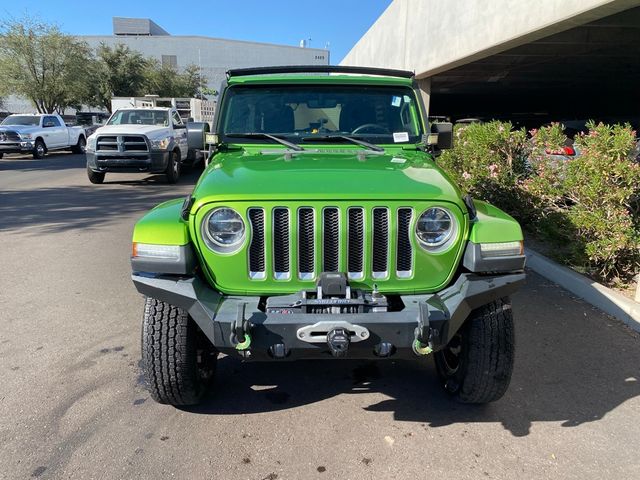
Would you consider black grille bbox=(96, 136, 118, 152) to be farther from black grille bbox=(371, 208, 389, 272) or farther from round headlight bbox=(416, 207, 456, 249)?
round headlight bbox=(416, 207, 456, 249)

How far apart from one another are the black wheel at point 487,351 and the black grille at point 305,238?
1035 millimetres

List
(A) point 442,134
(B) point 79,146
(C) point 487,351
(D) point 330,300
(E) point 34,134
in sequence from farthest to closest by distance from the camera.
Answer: (B) point 79,146, (E) point 34,134, (A) point 442,134, (C) point 487,351, (D) point 330,300

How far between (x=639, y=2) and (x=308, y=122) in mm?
6204

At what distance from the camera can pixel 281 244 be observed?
2.74 m

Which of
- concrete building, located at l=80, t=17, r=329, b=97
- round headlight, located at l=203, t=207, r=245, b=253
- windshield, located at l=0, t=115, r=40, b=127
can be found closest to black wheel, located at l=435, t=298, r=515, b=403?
round headlight, located at l=203, t=207, r=245, b=253

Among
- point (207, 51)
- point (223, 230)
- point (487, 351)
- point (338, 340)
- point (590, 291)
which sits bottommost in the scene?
point (590, 291)

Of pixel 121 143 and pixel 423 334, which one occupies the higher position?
pixel 121 143

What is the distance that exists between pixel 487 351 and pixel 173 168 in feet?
38.4

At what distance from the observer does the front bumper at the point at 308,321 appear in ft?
8.29

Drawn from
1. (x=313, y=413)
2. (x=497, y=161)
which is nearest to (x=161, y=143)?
(x=497, y=161)

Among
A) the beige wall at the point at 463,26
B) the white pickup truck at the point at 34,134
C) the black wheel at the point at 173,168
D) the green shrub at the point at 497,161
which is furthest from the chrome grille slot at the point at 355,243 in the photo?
the white pickup truck at the point at 34,134

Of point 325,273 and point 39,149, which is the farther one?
point 39,149

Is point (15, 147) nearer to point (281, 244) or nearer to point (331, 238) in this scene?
point (281, 244)

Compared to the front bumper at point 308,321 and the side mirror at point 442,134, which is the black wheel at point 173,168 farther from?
the front bumper at point 308,321
